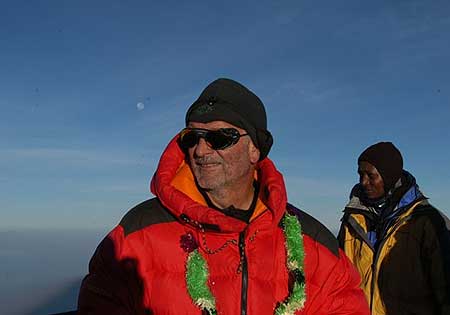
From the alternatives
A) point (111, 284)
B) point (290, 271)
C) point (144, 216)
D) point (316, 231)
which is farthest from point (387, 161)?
point (111, 284)

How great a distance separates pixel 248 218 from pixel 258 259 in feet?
0.90

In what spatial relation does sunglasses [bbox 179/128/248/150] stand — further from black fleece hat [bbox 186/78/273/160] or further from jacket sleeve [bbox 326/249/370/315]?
jacket sleeve [bbox 326/249/370/315]

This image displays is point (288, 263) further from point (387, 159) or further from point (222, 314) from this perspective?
point (387, 159)

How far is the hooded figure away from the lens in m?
4.77

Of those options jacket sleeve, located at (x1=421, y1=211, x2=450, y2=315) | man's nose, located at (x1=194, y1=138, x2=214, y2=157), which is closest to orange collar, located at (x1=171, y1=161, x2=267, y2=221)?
man's nose, located at (x1=194, y1=138, x2=214, y2=157)

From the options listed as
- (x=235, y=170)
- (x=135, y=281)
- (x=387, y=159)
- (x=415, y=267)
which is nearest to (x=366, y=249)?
(x=415, y=267)

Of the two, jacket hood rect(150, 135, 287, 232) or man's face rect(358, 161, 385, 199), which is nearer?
jacket hood rect(150, 135, 287, 232)

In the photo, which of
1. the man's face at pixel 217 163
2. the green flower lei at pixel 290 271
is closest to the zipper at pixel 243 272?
the green flower lei at pixel 290 271

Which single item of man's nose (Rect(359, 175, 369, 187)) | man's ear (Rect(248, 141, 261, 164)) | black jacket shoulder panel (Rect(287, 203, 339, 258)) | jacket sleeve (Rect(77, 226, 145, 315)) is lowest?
jacket sleeve (Rect(77, 226, 145, 315))

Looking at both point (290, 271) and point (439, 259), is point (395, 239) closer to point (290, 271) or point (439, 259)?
point (439, 259)

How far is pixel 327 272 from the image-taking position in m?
3.01

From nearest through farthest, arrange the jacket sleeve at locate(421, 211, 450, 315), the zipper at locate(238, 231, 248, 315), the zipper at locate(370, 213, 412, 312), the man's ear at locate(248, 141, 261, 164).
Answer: the zipper at locate(238, 231, 248, 315) → the man's ear at locate(248, 141, 261, 164) → the jacket sleeve at locate(421, 211, 450, 315) → the zipper at locate(370, 213, 412, 312)

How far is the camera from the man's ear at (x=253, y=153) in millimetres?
3201

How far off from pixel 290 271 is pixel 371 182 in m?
2.76
